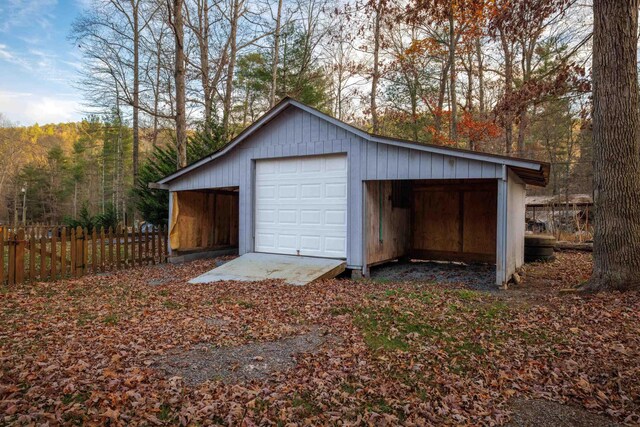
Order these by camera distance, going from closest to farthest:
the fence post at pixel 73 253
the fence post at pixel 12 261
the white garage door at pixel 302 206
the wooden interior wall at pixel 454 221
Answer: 1. the fence post at pixel 12 261
2. the fence post at pixel 73 253
3. the white garage door at pixel 302 206
4. the wooden interior wall at pixel 454 221

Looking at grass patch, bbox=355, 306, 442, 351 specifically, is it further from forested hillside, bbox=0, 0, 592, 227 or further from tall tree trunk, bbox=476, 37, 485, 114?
tall tree trunk, bbox=476, 37, 485, 114

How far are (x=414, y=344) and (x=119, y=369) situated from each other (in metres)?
2.89

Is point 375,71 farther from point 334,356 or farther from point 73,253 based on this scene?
point 334,356

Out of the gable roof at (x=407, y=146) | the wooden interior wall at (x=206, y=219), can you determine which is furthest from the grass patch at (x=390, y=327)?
the wooden interior wall at (x=206, y=219)

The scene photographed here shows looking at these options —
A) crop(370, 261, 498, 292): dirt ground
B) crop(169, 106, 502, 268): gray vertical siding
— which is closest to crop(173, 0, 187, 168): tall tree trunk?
crop(169, 106, 502, 268): gray vertical siding

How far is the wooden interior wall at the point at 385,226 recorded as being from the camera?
29.0 feet

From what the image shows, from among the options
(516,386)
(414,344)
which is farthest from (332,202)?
(516,386)

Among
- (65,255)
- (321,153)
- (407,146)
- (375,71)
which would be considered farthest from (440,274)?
(375,71)

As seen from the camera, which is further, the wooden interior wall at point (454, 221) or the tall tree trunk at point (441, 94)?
the tall tree trunk at point (441, 94)

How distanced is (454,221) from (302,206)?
15.6ft

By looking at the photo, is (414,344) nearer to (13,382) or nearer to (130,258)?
(13,382)

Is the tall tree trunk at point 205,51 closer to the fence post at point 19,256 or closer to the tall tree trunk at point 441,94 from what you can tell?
the fence post at point 19,256

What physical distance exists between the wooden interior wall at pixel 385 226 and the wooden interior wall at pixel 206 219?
5897 millimetres

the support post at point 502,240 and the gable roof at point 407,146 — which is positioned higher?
the gable roof at point 407,146
